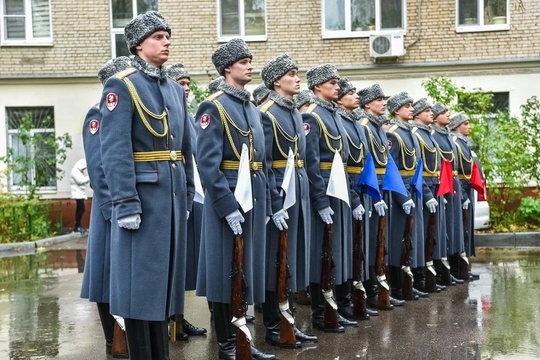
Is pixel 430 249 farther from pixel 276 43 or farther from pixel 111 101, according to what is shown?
pixel 276 43

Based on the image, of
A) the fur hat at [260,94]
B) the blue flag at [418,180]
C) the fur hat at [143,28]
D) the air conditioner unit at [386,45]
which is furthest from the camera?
the air conditioner unit at [386,45]

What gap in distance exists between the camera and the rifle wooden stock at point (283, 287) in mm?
7734

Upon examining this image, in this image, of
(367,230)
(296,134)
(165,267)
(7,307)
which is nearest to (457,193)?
(367,230)

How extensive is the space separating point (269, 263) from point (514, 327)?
2417mm

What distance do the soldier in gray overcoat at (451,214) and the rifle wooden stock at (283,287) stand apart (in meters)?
4.42

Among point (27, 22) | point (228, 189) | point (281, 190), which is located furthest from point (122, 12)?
point (228, 189)

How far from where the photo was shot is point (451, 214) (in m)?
12.2

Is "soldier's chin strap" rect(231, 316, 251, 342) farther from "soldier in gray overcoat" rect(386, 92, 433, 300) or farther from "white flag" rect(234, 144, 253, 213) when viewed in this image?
"soldier in gray overcoat" rect(386, 92, 433, 300)

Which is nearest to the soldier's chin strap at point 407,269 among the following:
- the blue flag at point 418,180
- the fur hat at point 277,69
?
the blue flag at point 418,180

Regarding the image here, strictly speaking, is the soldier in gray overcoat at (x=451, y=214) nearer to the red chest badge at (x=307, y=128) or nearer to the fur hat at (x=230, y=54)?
the red chest badge at (x=307, y=128)

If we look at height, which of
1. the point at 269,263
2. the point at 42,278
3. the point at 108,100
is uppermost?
the point at 108,100

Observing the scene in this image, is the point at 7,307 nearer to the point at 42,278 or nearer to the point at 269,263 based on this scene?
the point at 42,278

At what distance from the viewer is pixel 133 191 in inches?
229

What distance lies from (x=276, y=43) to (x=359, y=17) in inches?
76.9
